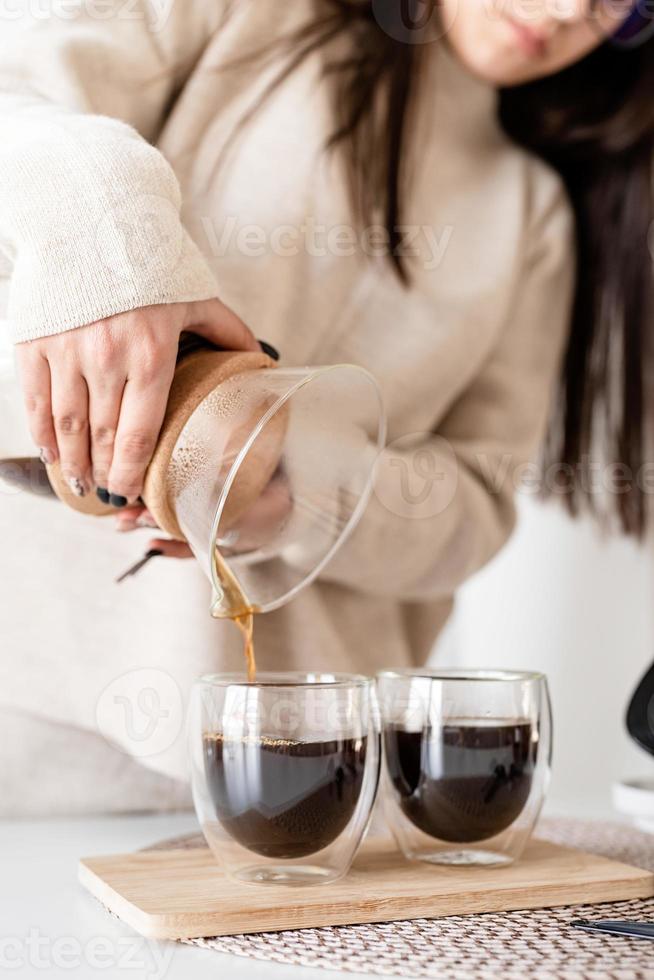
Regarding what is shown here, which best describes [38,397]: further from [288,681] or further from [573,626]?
[573,626]

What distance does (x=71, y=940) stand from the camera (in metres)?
0.60

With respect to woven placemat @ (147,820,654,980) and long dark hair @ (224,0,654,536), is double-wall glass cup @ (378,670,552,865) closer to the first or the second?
woven placemat @ (147,820,654,980)

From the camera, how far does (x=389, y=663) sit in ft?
3.75

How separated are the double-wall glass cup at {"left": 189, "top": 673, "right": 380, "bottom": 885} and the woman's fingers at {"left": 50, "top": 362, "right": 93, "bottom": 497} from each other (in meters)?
0.15

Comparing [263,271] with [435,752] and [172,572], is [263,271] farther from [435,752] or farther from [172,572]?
[435,752]

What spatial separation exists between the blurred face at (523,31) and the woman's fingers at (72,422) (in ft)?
2.19

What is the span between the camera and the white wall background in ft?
5.60

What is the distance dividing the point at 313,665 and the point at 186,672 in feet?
0.44

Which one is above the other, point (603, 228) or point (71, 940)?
point (603, 228)

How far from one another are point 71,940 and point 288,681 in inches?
8.3

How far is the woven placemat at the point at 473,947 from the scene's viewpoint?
0.54 meters

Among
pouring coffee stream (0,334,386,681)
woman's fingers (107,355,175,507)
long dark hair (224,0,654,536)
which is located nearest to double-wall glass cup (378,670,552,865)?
pouring coffee stream (0,334,386,681)

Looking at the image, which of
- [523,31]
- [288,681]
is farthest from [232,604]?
[523,31]

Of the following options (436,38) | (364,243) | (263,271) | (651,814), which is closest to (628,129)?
(436,38)
